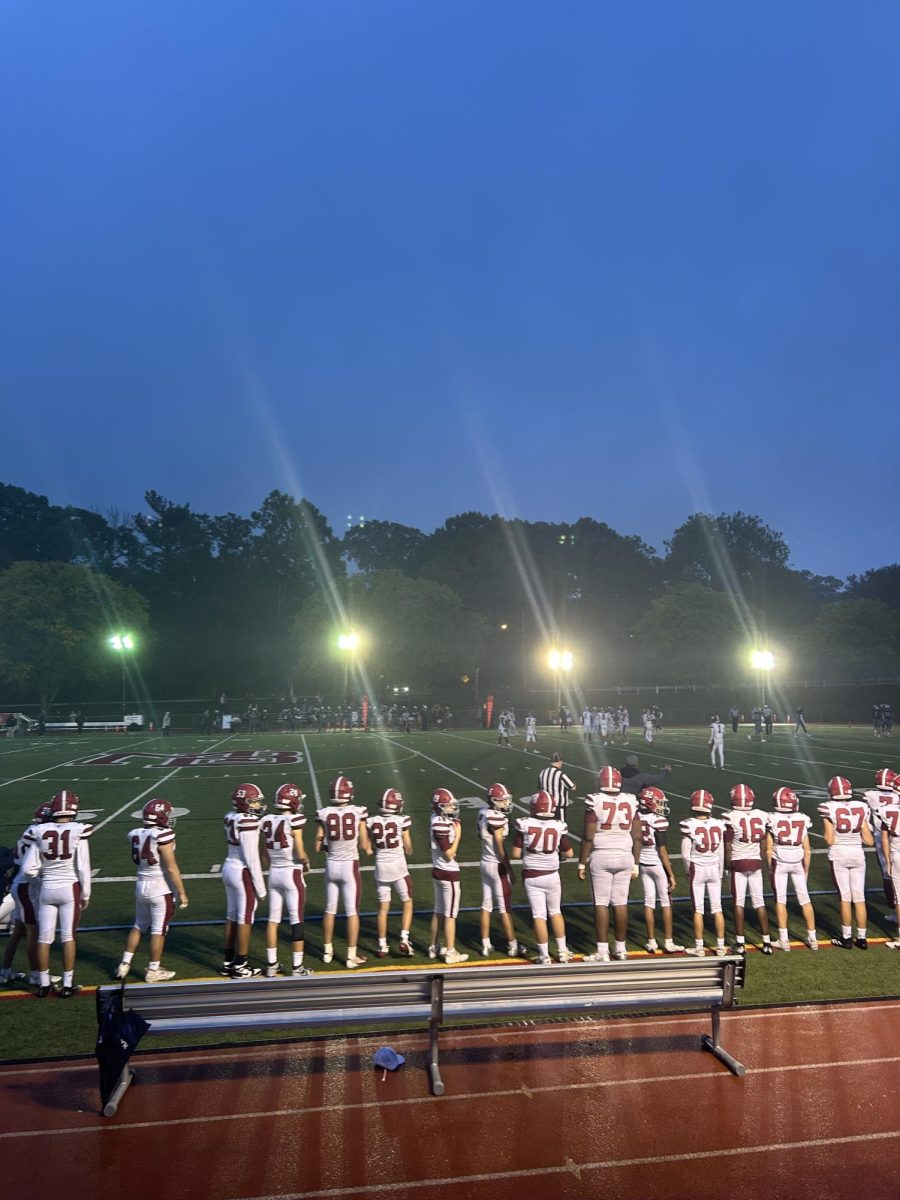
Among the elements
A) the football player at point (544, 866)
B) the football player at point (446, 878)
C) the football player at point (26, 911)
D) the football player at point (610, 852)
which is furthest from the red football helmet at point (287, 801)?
the football player at point (610, 852)

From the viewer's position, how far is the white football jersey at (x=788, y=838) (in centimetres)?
1021

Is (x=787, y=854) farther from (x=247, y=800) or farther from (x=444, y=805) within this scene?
(x=247, y=800)

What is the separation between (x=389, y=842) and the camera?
32.7 feet

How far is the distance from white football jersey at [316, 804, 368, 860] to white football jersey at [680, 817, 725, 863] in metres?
3.92

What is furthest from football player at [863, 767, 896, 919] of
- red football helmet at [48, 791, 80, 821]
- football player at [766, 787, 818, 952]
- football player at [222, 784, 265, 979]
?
red football helmet at [48, 791, 80, 821]

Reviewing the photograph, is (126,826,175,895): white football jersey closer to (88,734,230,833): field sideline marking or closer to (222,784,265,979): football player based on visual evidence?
(222,784,265,979): football player

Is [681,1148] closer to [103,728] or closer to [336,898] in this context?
[336,898]

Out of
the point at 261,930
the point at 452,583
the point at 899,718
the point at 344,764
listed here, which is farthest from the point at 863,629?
the point at 261,930

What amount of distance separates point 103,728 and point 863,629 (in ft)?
216

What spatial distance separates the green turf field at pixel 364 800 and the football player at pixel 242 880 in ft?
2.49

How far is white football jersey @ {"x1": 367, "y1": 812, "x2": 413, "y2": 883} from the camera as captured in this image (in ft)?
32.5

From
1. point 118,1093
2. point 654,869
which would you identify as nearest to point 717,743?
point 654,869

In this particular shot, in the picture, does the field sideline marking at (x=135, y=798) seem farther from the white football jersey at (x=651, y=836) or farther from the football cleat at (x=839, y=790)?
the football cleat at (x=839, y=790)

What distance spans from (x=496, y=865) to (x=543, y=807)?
3.53 ft
